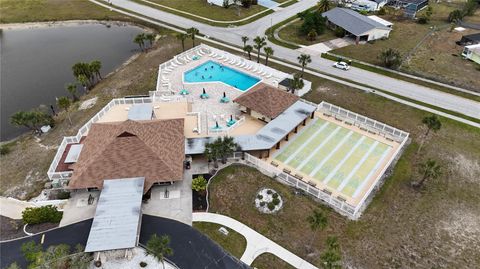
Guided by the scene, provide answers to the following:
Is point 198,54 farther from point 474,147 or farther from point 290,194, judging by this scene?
point 474,147

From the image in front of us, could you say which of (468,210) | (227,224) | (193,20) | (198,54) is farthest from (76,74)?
(468,210)

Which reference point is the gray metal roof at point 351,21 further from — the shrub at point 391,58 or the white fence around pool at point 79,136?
the white fence around pool at point 79,136

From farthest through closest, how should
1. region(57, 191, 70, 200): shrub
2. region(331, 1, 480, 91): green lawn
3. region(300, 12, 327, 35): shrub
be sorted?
region(300, 12, 327, 35): shrub, region(331, 1, 480, 91): green lawn, region(57, 191, 70, 200): shrub

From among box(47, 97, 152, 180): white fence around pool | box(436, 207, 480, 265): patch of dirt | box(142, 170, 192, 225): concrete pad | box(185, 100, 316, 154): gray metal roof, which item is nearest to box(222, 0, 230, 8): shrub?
box(47, 97, 152, 180): white fence around pool

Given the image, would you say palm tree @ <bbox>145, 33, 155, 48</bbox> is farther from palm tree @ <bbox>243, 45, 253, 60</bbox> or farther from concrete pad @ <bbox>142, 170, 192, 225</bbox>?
concrete pad @ <bbox>142, 170, 192, 225</bbox>

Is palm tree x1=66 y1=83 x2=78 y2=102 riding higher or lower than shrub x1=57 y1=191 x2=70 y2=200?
higher

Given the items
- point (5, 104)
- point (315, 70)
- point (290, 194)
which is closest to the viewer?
point (290, 194)

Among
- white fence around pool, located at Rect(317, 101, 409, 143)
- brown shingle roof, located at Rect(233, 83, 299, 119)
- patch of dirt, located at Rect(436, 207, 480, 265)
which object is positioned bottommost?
patch of dirt, located at Rect(436, 207, 480, 265)

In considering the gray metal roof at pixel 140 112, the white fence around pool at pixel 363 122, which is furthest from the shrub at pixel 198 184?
the white fence around pool at pixel 363 122
